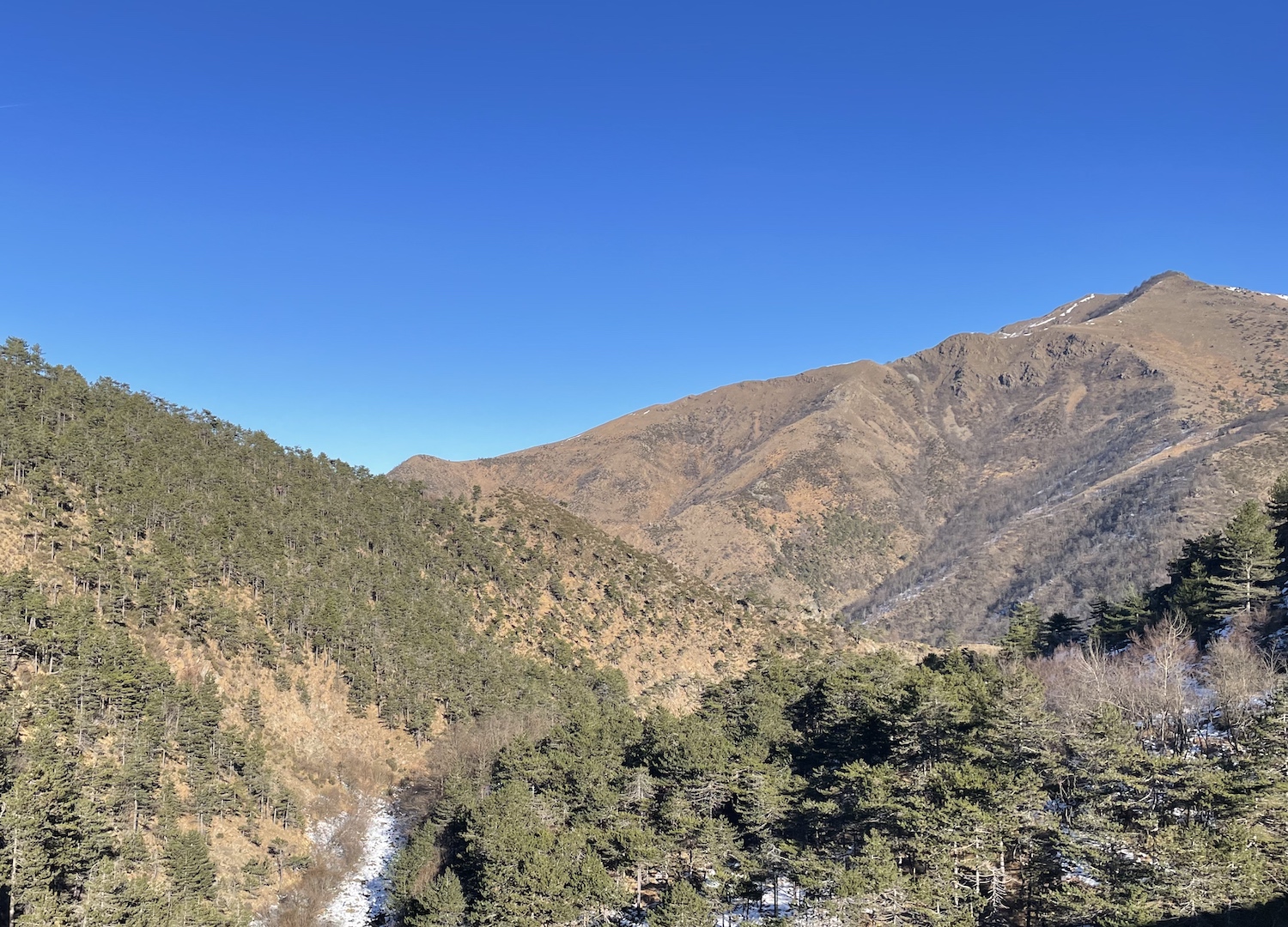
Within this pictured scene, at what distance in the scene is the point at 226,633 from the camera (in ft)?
176

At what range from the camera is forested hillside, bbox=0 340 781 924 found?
33.7 m

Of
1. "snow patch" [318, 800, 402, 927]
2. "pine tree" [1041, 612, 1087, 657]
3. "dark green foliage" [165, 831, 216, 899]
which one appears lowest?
"snow patch" [318, 800, 402, 927]

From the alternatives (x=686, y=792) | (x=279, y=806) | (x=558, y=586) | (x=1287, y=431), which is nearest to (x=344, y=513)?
(x=558, y=586)

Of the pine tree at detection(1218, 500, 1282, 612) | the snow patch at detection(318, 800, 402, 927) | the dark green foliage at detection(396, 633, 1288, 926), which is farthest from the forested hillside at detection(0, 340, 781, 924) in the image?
the pine tree at detection(1218, 500, 1282, 612)

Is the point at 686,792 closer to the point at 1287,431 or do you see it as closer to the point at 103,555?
the point at 103,555

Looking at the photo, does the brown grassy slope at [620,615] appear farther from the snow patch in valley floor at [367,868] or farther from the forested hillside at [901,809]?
the forested hillside at [901,809]

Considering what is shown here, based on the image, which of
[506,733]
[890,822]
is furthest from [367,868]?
[890,822]

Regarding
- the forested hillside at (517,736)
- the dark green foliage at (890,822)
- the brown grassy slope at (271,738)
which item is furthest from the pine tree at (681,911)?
→ the brown grassy slope at (271,738)

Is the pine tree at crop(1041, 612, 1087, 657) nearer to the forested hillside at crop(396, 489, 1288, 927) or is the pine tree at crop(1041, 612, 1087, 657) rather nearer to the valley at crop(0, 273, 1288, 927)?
the valley at crop(0, 273, 1288, 927)

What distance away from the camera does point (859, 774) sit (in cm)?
3030

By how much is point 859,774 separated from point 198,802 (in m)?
39.6

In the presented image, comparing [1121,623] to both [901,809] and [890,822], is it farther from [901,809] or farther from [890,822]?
[901,809]

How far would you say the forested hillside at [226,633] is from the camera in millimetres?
33656

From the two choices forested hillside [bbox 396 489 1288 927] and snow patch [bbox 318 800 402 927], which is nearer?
forested hillside [bbox 396 489 1288 927]
